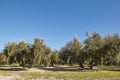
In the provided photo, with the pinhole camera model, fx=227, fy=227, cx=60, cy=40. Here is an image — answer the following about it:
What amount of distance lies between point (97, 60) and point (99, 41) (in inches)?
264

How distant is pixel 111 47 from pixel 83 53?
34.0 feet

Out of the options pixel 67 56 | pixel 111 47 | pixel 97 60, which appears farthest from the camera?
pixel 67 56

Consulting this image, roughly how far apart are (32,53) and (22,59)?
17.6ft

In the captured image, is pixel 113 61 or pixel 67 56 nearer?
pixel 113 61

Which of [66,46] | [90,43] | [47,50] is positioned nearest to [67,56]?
[66,46]

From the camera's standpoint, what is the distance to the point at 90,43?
75.2 m

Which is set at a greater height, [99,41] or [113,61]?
[99,41]

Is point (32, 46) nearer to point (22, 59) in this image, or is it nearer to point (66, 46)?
point (22, 59)

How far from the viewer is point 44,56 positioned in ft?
267

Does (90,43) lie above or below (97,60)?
above

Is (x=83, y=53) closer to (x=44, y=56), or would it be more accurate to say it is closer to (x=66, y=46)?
(x=44, y=56)

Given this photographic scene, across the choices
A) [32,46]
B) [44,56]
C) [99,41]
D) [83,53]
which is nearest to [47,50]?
[44,56]

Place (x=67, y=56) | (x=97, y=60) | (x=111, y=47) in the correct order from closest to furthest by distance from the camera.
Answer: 1. (x=111, y=47)
2. (x=97, y=60)
3. (x=67, y=56)

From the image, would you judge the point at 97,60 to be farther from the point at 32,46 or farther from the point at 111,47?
the point at 32,46
